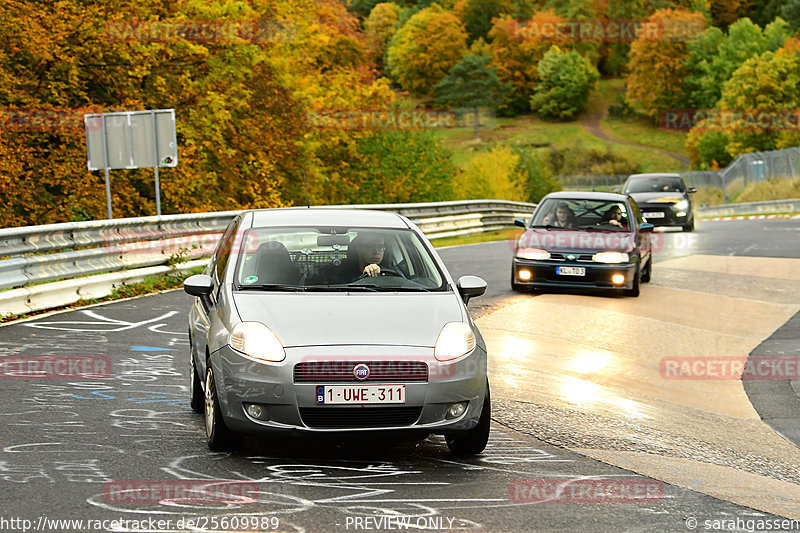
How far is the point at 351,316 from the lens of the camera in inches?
267

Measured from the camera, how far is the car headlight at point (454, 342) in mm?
6641

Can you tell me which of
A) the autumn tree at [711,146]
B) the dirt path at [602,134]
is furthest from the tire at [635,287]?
the dirt path at [602,134]

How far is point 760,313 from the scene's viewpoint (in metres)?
15.7

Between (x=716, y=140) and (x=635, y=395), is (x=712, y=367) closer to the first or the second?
(x=635, y=395)

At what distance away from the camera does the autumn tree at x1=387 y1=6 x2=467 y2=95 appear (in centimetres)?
16325

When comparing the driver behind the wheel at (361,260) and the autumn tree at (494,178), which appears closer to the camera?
the driver behind the wheel at (361,260)

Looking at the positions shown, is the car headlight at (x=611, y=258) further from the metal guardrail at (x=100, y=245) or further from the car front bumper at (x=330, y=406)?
the car front bumper at (x=330, y=406)

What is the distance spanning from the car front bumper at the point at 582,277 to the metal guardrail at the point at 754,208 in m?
36.9

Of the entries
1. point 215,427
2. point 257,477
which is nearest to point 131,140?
point 215,427

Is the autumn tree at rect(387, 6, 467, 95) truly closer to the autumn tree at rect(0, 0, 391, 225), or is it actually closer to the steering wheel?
the autumn tree at rect(0, 0, 391, 225)

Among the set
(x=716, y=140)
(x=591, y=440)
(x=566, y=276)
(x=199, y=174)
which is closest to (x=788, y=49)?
(x=716, y=140)

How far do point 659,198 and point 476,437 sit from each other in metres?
27.0

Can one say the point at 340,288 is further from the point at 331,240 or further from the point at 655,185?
the point at 655,185

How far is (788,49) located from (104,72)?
Result: 294ft
